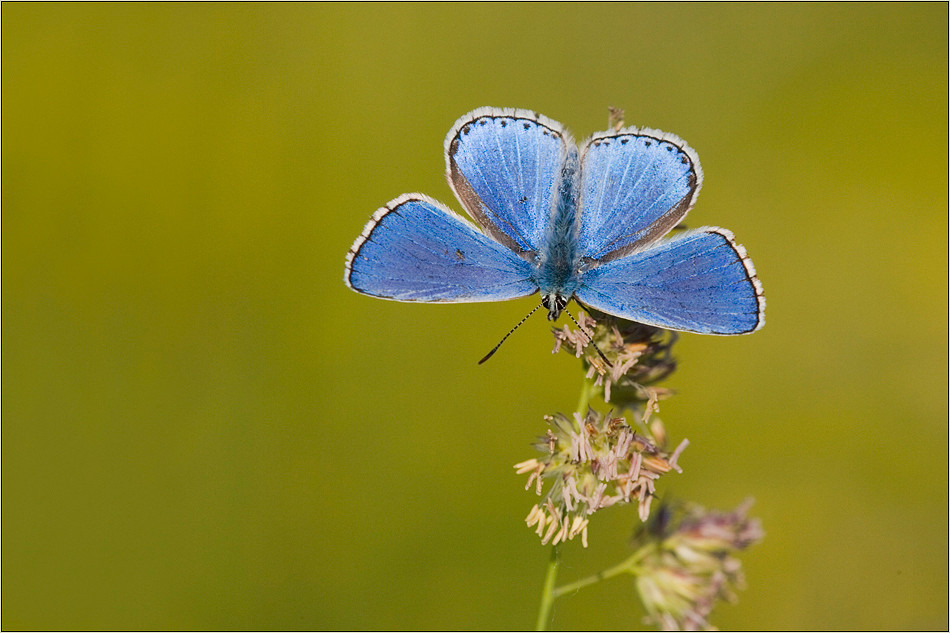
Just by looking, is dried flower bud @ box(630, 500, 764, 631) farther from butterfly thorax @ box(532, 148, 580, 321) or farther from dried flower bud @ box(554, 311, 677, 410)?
butterfly thorax @ box(532, 148, 580, 321)

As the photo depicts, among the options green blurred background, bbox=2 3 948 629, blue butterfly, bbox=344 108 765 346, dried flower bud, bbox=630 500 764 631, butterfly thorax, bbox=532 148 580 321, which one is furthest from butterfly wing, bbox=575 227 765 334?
green blurred background, bbox=2 3 948 629

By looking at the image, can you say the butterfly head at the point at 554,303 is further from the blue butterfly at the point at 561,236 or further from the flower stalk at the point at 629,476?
the flower stalk at the point at 629,476

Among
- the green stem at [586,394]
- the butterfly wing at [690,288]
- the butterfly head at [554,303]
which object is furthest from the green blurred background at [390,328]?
the butterfly wing at [690,288]

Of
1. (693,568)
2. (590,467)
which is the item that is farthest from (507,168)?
(693,568)

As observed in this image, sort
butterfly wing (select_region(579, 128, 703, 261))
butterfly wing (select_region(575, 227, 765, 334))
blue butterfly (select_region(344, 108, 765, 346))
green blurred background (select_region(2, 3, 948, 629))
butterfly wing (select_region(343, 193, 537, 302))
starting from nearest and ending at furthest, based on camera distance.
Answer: butterfly wing (select_region(575, 227, 765, 334)) < blue butterfly (select_region(344, 108, 765, 346)) < butterfly wing (select_region(343, 193, 537, 302)) < butterfly wing (select_region(579, 128, 703, 261)) < green blurred background (select_region(2, 3, 948, 629))

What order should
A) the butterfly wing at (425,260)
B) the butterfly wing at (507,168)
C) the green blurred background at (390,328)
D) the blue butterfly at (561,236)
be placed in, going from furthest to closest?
the green blurred background at (390,328)
the butterfly wing at (507,168)
the butterfly wing at (425,260)
the blue butterfly at (561,236)

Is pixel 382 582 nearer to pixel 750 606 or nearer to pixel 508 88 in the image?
pixel 750 606
